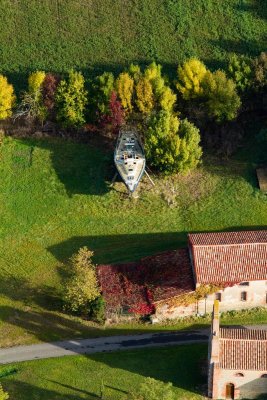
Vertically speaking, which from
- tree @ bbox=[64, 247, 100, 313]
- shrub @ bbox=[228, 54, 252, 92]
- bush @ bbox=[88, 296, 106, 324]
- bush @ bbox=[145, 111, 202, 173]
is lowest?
bush @ bbox=[88, 296, 106, 324]

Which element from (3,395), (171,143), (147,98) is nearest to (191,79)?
(147,98)

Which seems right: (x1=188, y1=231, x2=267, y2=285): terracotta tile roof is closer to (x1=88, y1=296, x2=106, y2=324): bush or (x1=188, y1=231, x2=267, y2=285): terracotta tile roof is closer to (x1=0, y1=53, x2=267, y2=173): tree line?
(x1=88, y1=296, x2=106, y2=324): bush

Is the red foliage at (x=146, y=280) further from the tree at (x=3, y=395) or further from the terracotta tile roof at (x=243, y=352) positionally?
the tree at (x=3, y=395)

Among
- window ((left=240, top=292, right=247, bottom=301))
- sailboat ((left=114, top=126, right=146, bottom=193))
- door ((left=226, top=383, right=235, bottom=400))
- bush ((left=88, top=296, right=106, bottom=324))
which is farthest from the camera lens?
sailboat ((left=114, top=126, right=146, bottom=193))

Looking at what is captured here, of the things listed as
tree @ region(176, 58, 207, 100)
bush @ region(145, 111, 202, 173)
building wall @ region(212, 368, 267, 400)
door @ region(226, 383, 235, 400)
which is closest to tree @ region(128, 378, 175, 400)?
building wall @ region(212, 368, 267, 400)

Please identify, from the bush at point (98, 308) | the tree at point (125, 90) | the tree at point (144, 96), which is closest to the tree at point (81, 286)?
the bush at point (98, 308)

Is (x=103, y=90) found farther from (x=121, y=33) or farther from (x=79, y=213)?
(x=79, y=213)
